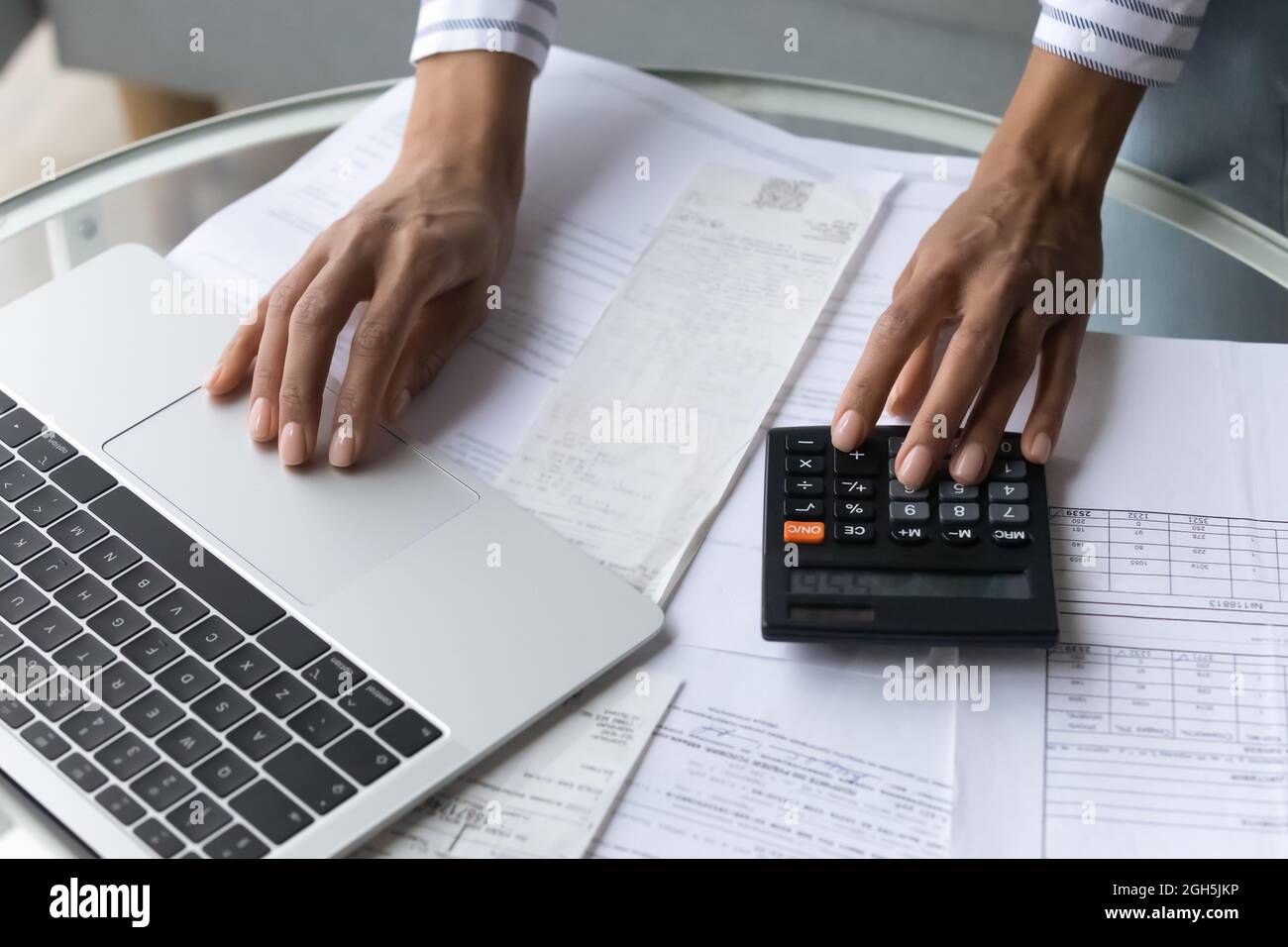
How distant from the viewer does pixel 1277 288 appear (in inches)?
25.7

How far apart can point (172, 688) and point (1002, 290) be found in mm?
417

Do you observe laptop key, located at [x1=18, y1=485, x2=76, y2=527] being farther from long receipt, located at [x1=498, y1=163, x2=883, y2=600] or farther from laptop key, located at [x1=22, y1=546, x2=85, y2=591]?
long receipt, located at [x1=498, y1=163, x2=883, y2=600]

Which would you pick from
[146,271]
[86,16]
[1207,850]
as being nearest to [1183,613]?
[1207,850]

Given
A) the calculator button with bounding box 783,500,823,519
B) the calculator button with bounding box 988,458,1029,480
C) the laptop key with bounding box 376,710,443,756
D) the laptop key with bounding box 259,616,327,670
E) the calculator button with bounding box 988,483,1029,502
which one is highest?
the calculator button with bounding box 988,458,1029,480

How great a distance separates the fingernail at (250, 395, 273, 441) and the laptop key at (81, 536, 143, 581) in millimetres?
79

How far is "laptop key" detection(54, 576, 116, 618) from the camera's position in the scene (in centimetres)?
Answer: 49

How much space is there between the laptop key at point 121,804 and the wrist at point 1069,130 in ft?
1.70

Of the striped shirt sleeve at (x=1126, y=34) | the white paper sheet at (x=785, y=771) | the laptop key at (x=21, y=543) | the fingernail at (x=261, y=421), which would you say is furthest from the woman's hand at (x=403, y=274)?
the striped shirt sleeve at (x=1126, y=34)


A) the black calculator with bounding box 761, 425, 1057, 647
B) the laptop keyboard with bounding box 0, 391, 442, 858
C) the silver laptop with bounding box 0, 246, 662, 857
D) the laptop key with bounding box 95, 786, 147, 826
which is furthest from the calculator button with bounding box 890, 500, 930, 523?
the laptop key with bounding box 95, 786, 147, 826

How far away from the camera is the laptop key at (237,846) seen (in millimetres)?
421

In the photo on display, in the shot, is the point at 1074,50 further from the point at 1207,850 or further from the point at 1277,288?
the point at 1207,850

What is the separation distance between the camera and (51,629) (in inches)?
19.1

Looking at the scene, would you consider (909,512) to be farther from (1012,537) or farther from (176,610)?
(176,610)

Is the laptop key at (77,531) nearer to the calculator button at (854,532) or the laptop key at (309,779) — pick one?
the laptop key at (309,779)
